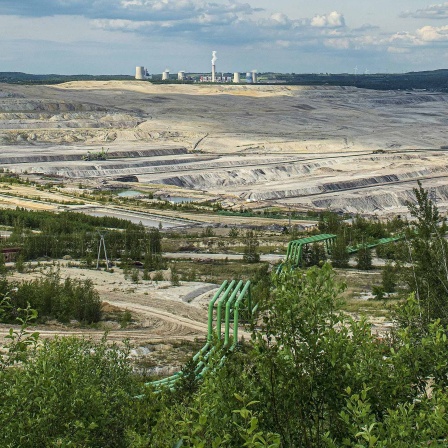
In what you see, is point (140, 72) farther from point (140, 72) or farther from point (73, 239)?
point (73, 239)

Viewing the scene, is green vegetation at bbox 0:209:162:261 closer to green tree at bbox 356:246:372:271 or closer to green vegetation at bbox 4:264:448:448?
green tree at bbox 356:246:372:271

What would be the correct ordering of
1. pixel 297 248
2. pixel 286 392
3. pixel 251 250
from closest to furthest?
pixel 286 392, pixel 297 248, pixel 251 250

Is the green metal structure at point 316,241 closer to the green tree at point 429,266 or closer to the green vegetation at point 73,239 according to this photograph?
the green vegetation at point 73,239

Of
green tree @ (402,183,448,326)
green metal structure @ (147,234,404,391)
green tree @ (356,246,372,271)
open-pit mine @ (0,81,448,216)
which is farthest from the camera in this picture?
open-pit mine @ (0,81,448,216)

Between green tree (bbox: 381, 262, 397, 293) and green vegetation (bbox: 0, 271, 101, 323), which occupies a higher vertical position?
green vegetation (bbox: 0, 271, 101, 323)

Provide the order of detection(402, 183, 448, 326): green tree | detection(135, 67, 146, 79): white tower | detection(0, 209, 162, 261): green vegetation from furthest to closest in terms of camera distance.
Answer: detection(135, 67, 146, 79): white tower → detection(0, 209, 162, 261): green vegetation → detection(402, 183, 448, 326): green tree

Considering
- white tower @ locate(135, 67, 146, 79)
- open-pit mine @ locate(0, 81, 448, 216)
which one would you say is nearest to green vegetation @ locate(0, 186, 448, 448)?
open-pit mine @ locate(0, 81, 448, 216)

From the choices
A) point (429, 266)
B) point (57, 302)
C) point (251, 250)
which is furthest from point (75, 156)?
point (429, 266)

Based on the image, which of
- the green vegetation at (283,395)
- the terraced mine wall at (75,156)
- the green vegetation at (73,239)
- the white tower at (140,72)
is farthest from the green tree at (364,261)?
the white tower at (140,72)

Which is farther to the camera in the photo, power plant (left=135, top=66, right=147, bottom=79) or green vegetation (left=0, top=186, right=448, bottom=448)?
power plant (left=135, top=66, right=147, bottom=79)
